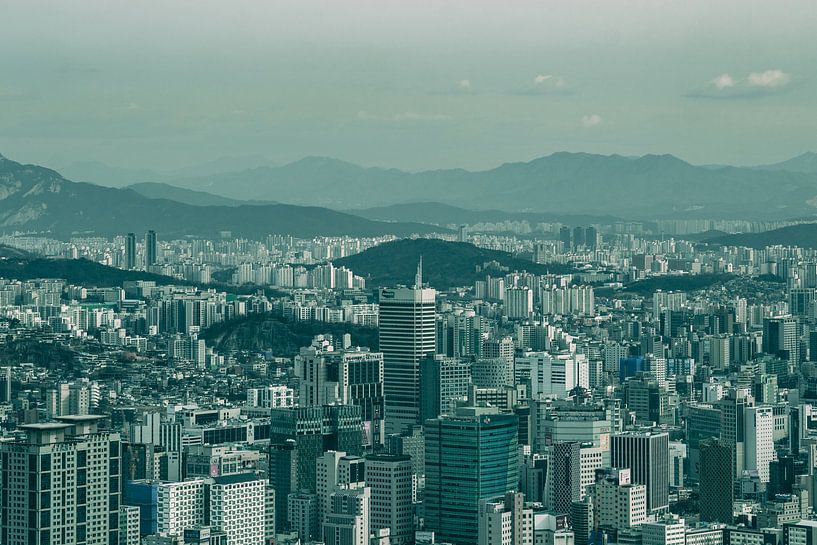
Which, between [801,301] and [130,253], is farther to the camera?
[130,253]

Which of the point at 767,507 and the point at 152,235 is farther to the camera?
the point at 152,235

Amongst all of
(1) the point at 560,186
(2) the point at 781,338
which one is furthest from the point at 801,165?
(2) the point at 781,338

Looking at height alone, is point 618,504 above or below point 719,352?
below

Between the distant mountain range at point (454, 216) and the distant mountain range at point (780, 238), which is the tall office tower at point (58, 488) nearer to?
the distant mountain range at point (780, 238)

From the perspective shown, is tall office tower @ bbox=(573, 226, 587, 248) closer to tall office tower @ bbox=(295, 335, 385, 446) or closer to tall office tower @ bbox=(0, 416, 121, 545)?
tall office tower @ bbox=(295, 335, 385, 446)

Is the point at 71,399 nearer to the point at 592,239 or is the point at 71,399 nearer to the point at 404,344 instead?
the point at 404,344

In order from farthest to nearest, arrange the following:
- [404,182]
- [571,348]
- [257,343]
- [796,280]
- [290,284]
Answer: [404,182] < [290,284] < [796,280] < [257,343] < [571,348]

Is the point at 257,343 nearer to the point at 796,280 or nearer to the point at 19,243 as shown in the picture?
the point at 796,280

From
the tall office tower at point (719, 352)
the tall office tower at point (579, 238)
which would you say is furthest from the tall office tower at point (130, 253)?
the tall office tower at point (719, 352)

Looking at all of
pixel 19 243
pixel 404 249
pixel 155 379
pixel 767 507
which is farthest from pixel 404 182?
pixel 767 507
